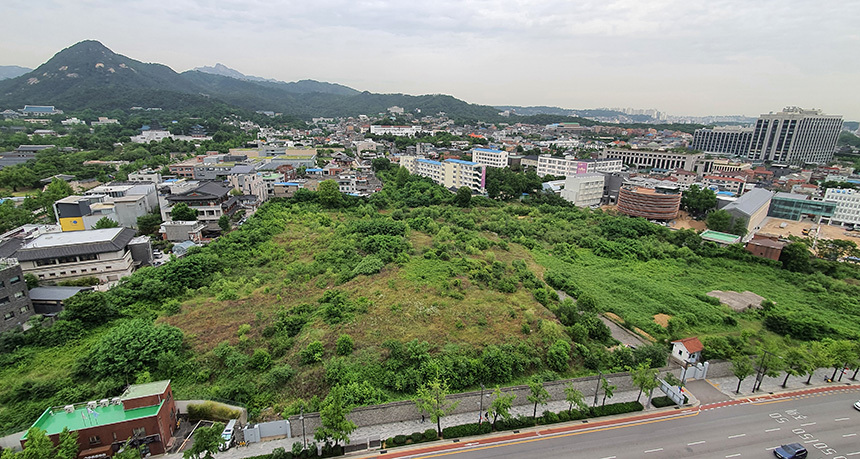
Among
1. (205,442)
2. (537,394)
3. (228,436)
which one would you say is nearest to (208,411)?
(228,436)

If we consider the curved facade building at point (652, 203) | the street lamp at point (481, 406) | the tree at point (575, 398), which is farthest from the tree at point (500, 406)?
the curved facade building at point (652, 203)

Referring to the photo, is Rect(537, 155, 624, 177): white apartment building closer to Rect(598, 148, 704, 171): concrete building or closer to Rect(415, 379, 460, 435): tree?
Rect(598, 148, 704, 171): concrete building

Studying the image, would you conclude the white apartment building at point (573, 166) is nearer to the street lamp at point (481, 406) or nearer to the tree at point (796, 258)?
the tree at point (796, 258)

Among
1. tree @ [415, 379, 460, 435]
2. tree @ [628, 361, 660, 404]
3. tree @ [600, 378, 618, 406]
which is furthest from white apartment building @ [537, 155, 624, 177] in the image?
tree @ [415, 379, 460, 435]

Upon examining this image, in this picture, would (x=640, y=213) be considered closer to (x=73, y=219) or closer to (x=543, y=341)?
(x=543, y=341)

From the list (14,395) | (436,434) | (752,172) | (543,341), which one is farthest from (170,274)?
(752,172)

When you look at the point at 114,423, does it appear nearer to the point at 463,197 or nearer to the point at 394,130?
the point at 463,197
